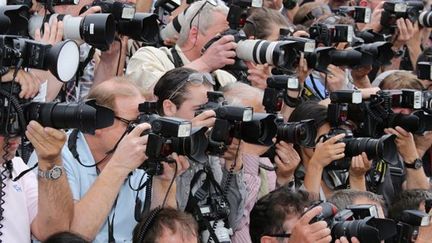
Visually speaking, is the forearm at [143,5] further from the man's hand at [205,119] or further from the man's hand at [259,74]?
the man's hand at [205,119]

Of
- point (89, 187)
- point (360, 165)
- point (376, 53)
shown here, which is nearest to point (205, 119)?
point (89, 187)

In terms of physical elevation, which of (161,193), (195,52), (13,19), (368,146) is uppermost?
(13,19)

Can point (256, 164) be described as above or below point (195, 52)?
below

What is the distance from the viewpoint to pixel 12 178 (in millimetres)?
4016

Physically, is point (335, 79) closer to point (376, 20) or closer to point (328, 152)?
point (376, 20)

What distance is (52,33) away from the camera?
451cm

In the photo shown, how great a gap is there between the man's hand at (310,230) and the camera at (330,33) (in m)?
2.17

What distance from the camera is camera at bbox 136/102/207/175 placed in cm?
412

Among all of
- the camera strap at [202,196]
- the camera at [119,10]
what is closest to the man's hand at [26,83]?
the camera strap at [202,196]

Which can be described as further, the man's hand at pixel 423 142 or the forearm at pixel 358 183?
the man's hand at pixel 423 142

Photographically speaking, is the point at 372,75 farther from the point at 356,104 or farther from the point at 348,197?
the point at 348,197

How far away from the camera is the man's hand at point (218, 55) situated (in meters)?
5.54

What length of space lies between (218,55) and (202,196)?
3.27 feet

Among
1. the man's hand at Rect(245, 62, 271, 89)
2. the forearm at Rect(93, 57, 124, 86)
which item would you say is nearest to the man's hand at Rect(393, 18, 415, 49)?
the man's hand at Rect(245, 62, 271, 89)
